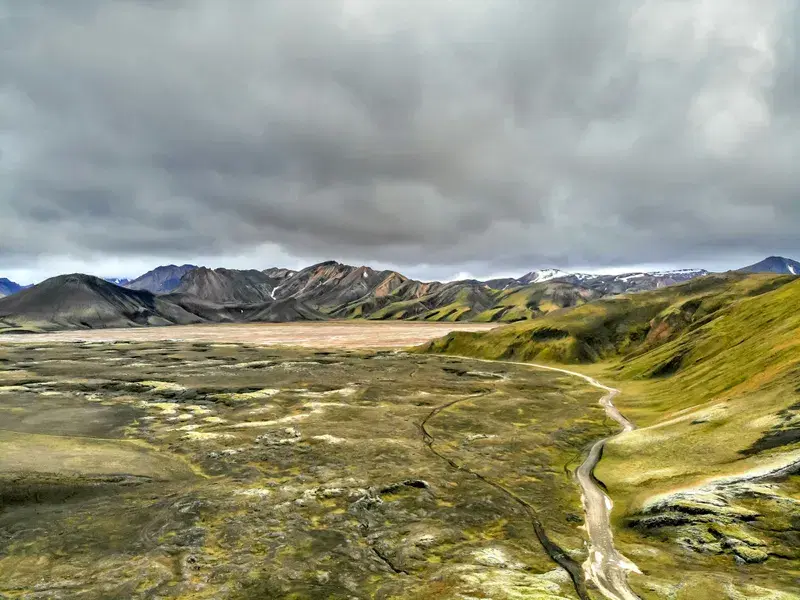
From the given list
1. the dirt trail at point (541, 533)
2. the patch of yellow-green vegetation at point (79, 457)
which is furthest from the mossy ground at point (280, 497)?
the dirt trail at point (541, 533)

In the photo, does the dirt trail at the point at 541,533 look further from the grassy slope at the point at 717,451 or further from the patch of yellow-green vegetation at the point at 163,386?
the patch of yellow-green vegetation at the point at 163,386

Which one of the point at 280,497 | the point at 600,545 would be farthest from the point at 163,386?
the point at 600,545

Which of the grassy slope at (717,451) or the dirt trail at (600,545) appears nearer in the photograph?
the dirt trail at (600,545)

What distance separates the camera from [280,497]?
47.7 metres

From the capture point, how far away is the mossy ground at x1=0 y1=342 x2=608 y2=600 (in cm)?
3266

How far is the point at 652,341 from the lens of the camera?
173 metres

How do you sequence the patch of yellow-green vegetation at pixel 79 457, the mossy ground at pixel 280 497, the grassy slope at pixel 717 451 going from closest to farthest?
the mossy ground at pixel 280 497, the grassy slope at pixel 717 451, the patch of yellow-green vegetation at pixel 79 457

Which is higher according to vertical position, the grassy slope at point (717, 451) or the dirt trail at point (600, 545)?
the grassy slope at point (717, 451)

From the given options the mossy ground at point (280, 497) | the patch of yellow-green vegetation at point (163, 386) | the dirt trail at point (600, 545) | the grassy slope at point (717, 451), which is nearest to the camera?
the dirt trail at point (600, 545)

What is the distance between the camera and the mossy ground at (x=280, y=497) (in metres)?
32.7

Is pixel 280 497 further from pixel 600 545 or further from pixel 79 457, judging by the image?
pixel 600 545

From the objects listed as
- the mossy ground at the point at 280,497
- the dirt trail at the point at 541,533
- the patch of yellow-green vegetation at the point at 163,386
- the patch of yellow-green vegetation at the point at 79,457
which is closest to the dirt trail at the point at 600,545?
the dirt trail at the point at 541,533

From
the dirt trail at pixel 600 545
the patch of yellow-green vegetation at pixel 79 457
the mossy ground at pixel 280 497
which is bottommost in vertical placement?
the dirt trail at pixel 600 545

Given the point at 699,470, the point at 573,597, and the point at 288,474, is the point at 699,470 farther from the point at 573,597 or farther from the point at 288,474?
the point at 288,474
